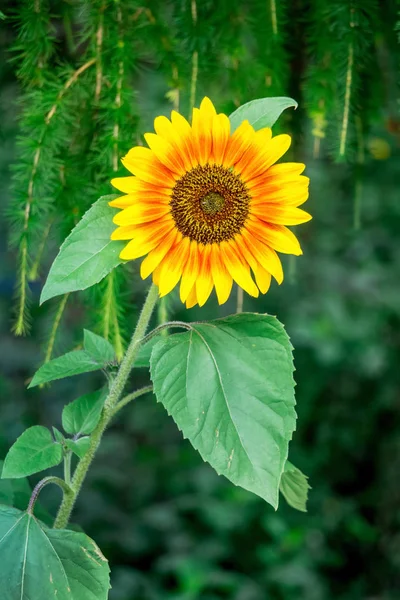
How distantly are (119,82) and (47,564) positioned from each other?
478 mm

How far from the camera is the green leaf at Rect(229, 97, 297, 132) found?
24.8 inches

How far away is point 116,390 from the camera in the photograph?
670 mm

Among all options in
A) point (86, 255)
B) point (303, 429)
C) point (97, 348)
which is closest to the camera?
point (86, 255)

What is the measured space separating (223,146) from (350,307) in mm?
1581

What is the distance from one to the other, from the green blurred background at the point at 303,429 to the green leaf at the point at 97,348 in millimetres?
454

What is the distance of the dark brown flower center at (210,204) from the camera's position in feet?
2.07

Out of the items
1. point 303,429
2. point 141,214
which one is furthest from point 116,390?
point 303,429

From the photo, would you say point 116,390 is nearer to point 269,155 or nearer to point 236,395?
point 236,395

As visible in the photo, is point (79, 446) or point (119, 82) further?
point (119, 82)

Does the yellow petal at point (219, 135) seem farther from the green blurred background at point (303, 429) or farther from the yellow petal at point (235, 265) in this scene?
the green blurred background at point (303, 429)

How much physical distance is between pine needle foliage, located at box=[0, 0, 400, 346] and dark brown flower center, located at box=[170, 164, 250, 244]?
17 centimetres

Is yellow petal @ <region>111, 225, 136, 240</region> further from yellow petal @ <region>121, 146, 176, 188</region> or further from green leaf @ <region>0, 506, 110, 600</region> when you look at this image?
green leaf @ <region>0, 506, 110, 600</region>

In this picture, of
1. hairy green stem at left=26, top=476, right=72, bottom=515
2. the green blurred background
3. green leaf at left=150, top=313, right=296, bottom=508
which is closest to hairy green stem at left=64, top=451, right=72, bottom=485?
hairy green stem at left=26, top=476, right=72, bottom=515

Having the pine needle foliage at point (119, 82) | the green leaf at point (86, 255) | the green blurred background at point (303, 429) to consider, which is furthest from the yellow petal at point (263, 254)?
the green blurred background at point (303, 429)
